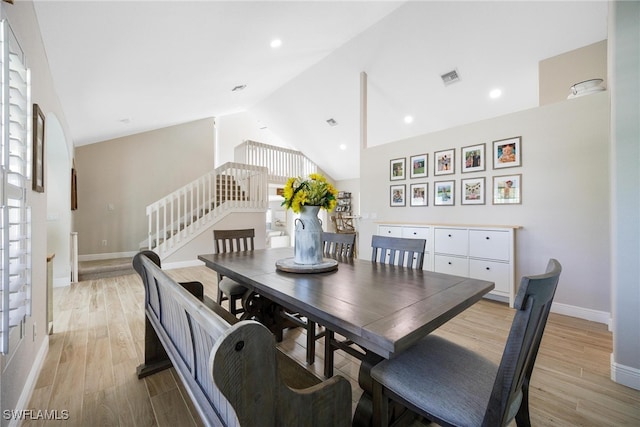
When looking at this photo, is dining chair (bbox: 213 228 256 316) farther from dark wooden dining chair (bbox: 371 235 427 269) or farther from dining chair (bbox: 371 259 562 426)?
dining chair (bbox: 371 259 562 426)

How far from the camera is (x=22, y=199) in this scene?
4.21 feet

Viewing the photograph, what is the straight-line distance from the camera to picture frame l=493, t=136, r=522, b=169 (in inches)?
122

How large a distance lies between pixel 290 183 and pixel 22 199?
1.35 meters

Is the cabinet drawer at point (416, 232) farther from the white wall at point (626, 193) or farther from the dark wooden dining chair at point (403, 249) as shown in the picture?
the white wall at point (626, 193)

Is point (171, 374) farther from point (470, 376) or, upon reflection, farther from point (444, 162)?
point (444, 162)

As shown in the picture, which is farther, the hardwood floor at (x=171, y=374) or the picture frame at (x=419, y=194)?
the picture frame at (x=419, y=194)

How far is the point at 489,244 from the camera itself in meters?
3.08

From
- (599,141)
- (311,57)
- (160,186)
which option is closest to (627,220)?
(599,141)

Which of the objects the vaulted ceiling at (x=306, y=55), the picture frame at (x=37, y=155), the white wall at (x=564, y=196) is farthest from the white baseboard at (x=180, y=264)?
the white wall at (x=564, y=196)

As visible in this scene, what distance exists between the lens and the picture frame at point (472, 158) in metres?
3.37

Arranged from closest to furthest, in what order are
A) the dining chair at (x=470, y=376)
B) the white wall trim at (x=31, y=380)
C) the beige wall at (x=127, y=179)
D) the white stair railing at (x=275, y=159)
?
the dining chair at (x=470, y=376)
the white wall trim at (x=31, y=380)
the beige wall at (x=127, y=179)
the white stair railing at (x=275, y=159)

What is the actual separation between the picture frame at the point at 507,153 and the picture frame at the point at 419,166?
0.86m

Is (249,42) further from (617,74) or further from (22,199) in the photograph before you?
(617,74)

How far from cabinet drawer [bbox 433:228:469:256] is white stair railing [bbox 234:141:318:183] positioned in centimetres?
528
